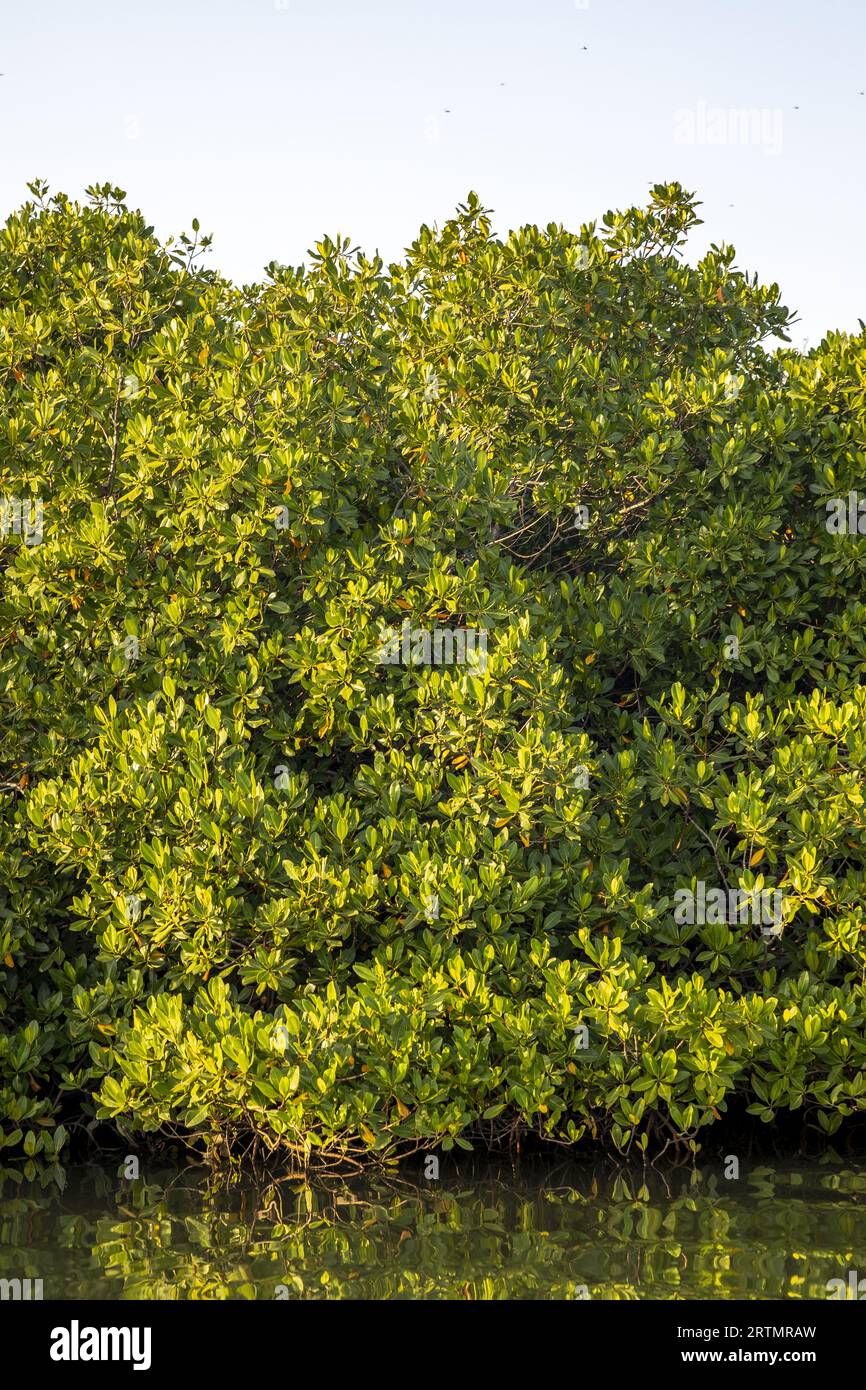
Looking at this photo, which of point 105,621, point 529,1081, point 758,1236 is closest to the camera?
point 758,1236

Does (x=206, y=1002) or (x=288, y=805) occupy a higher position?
(x=288, y=805)

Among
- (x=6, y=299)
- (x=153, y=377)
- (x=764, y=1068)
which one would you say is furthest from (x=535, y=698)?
(x=6, y=299)

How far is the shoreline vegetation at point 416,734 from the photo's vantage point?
9.56m

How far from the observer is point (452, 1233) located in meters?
8.60

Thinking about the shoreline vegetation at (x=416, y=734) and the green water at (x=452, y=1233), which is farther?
the shoreline vegetation at (x=416, y=734)

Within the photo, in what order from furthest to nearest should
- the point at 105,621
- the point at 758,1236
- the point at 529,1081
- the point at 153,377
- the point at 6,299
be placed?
the point at 6,299 < the point at 153,377 < the point at 105,621 < the point at 529,1081 < the point at 758,1236

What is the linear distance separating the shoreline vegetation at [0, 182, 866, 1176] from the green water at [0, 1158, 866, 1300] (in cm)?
40

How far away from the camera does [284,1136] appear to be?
948cm

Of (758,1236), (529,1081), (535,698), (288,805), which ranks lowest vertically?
(758,1236)

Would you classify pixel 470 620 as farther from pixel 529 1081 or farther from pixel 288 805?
pixel 529 1081

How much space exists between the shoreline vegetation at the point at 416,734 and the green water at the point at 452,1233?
1.31 ft

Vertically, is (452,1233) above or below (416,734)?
below

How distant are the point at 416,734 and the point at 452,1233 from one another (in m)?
3.51

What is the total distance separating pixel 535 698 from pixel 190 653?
284 centimetres
